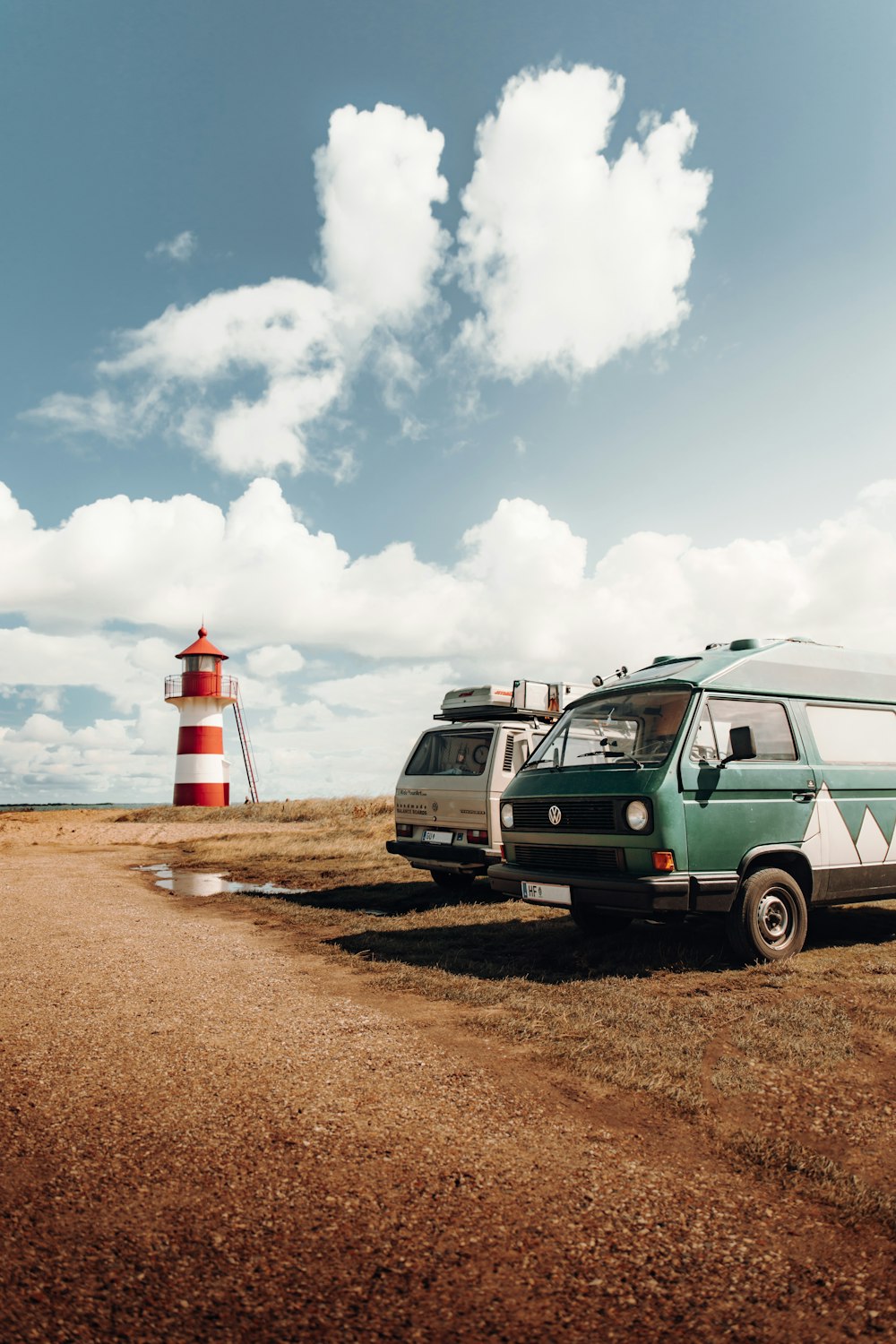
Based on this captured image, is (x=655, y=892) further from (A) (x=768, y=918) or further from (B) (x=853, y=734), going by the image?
(B) (x=853, y=734)

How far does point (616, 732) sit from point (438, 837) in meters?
3.93

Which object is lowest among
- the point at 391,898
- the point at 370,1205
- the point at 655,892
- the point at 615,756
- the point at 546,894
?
the point at 391,898

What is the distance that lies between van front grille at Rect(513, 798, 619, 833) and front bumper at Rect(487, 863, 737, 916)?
0.45 m

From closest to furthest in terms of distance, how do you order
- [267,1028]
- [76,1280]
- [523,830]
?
[76,1280] → [267,1028] → [523,830]

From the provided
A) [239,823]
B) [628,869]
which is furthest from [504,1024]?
[239,823]

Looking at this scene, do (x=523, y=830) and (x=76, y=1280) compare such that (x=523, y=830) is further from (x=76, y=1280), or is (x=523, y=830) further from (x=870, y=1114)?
(x=76, y=1280)

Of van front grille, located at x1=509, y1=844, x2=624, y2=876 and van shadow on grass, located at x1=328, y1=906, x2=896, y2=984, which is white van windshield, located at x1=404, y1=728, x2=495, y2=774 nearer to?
van shadow on grass, located at x1=328, y1=906, x2=896, y2=984

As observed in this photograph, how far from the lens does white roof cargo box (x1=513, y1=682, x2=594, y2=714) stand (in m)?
11.7

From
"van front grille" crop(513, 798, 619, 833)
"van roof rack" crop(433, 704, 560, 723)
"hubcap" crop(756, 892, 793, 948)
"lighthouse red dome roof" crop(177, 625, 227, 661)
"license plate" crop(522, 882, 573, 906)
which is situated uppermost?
"lighthouse red dome roof" crop(177, 625, 227, 661)

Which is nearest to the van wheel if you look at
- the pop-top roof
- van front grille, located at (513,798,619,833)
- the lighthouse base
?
van front grille, located at (513,798,619,833)

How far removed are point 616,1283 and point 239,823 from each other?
92.1ft

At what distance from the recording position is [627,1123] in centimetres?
377

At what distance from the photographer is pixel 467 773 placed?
10.9 meters

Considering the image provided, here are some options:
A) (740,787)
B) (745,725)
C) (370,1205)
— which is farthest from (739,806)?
(370,1205)
